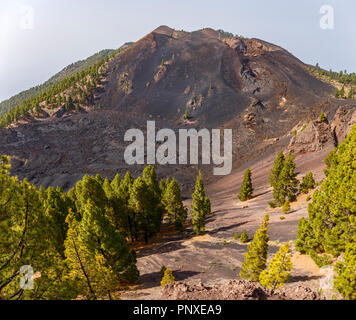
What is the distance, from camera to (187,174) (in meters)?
78.6

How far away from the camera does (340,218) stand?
13.8 m

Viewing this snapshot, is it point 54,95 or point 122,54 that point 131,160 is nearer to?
point 54,95

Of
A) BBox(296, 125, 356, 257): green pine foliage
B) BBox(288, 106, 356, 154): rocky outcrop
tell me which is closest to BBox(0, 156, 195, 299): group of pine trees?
BBox(296, 125, 356, 257): green pine foliage

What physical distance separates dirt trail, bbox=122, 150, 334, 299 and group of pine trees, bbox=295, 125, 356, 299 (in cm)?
358

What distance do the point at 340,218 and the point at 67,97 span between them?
150 meters

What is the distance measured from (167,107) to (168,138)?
31669 mm

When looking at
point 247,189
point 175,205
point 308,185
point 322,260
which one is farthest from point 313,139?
point 322,260

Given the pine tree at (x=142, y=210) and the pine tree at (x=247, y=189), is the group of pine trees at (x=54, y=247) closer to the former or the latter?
the pine tree at (x=142, y=210)

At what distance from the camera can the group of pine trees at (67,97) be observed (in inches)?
4485

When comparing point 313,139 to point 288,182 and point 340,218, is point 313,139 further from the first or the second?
point 340,218

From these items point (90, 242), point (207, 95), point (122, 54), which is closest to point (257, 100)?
point (207, 95)

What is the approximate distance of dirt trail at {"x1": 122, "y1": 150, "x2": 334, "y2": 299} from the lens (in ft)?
62.1

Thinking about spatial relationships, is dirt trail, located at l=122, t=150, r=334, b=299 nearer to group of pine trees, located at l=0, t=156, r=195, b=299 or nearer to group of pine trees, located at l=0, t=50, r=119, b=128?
group of pine trees, located at l=0, t=156, r=195, b=299

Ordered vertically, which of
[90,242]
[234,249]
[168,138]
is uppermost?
[168,138]
